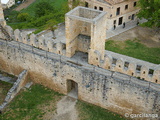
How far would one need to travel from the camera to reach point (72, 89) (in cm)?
2041

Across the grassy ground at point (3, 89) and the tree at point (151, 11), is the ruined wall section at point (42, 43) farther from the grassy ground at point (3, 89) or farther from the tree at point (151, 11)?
the tree at point (151, 11)

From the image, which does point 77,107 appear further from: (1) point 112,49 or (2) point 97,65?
(1) point 112,49

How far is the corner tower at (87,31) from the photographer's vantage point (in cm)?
1639

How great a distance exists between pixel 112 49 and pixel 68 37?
9.05 metres

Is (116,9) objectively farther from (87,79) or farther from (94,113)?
(94,113)

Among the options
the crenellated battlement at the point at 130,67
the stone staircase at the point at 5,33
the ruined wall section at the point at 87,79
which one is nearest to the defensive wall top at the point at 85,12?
the crenellated battlement at the point at 130,67

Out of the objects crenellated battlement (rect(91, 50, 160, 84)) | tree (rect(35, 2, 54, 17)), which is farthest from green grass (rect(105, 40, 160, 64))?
tree (rect(35, 2, 54, 17))

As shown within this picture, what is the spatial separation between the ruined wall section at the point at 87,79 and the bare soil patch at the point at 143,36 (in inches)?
423

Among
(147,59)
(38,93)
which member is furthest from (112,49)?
(38,93)

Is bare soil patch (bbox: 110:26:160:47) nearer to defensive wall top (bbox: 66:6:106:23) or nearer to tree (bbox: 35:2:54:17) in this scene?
defensive wall top (bbox: 66:6:106:23)

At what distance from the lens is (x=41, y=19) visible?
105 feet

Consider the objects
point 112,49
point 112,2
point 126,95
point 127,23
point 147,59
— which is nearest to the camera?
point 126,95

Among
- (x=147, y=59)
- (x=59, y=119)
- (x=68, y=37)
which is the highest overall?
(x=68, y=37)

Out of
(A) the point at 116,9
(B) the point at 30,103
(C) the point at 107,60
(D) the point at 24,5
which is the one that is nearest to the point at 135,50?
(A) the point at 116,9
